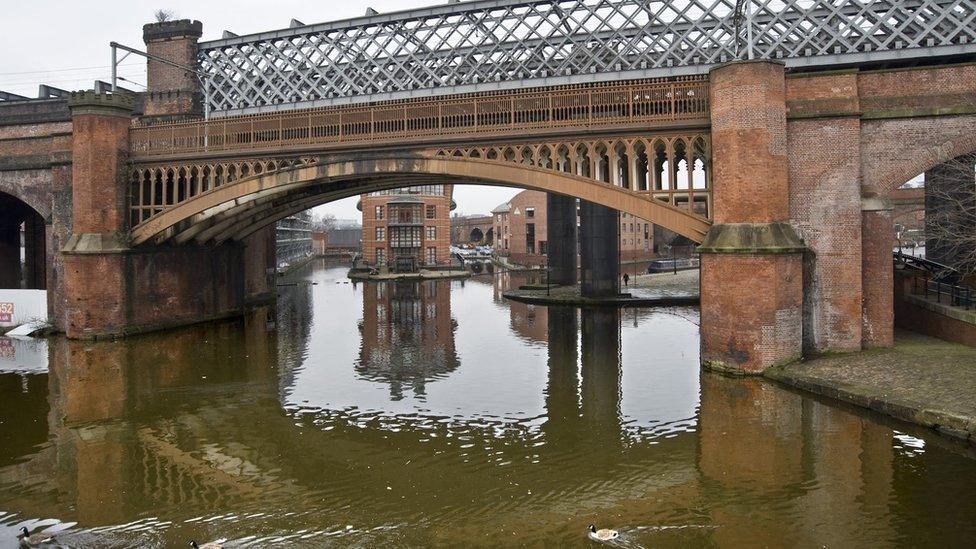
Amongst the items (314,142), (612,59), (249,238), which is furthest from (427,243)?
(314,142)

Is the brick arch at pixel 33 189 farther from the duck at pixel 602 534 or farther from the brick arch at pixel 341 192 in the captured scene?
the duck at pixel 602 534

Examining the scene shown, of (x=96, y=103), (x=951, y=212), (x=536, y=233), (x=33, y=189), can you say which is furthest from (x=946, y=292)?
(x=536, y=233)

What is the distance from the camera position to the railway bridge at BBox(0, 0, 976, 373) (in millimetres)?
18531

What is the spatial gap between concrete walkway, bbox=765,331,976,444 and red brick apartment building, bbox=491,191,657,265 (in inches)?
2455

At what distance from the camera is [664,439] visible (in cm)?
1366

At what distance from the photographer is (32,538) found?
9406mm

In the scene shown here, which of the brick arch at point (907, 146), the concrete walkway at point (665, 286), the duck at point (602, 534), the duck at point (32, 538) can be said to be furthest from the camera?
the concrete walkway at point (665, 286)

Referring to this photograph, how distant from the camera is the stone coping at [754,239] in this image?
18.0 m

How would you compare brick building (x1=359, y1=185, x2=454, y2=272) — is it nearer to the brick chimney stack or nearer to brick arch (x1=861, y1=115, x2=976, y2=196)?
the brick chimney stack

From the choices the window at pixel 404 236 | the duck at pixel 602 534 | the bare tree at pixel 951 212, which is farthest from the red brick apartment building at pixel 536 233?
the duck at pixel 602 534

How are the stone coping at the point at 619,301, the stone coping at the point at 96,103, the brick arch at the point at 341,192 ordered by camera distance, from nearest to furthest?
the brick arch at the point at 341,192
the stone coping at the point at 96,103
the stone coping at the point at 619,301

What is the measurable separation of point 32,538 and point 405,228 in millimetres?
64595

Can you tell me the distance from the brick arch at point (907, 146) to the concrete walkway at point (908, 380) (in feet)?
14.2

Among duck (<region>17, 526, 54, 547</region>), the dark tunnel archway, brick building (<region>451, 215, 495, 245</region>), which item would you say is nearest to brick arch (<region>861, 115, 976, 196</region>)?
duck (<region>17, 526, 54, 547</region>)
